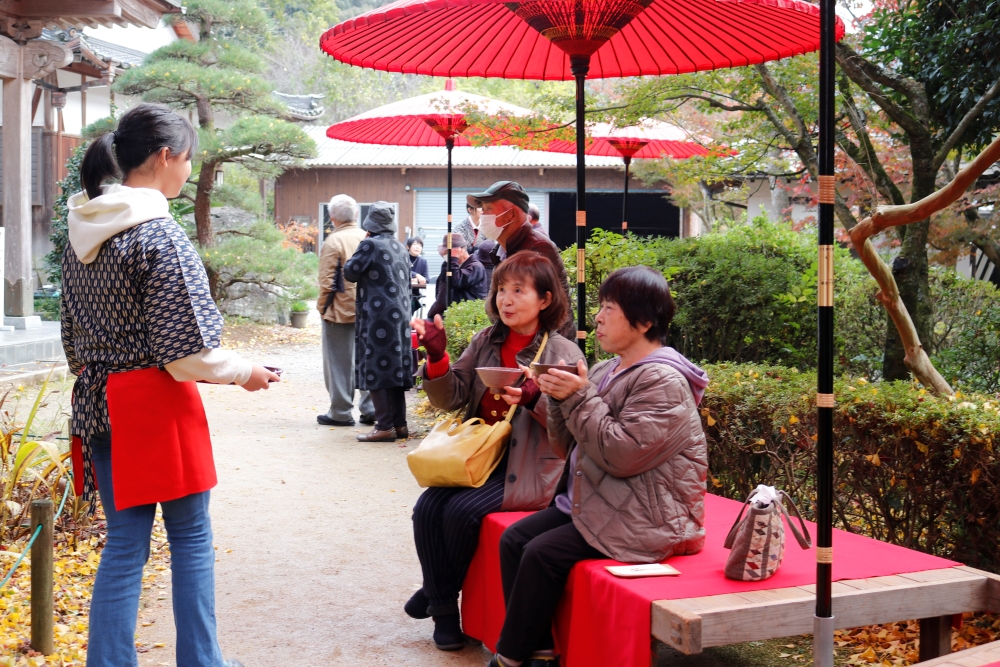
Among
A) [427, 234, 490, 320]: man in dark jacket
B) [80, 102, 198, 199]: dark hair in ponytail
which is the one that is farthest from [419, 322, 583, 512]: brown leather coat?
[427, 234, 490, 320]: man in dark jacket

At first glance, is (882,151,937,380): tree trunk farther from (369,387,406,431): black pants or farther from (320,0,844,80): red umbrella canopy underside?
(369,387,406,431): black pants

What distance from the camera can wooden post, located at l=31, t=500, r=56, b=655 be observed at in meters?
3.31

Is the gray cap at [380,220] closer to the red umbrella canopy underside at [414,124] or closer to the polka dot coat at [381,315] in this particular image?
the polka dot coat at [381,315]

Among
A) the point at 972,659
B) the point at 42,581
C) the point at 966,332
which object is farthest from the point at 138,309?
the point at 966,332

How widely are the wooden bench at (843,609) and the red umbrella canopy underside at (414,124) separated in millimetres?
5733

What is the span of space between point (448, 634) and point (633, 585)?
1142 mm

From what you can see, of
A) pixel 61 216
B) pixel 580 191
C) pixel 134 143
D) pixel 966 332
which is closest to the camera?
pixel 134 143

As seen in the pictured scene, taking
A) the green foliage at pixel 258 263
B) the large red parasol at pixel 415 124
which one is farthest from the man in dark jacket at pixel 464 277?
the green foliage at pixel 258 263

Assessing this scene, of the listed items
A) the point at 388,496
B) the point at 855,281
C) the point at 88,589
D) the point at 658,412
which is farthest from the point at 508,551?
the point at 855,281

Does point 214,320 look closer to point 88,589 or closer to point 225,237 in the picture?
point 88,589

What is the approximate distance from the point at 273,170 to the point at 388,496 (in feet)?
32.8

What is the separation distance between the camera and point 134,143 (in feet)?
9.55

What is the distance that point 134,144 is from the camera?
291 cm

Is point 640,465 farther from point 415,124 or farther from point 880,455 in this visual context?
point 415,124
